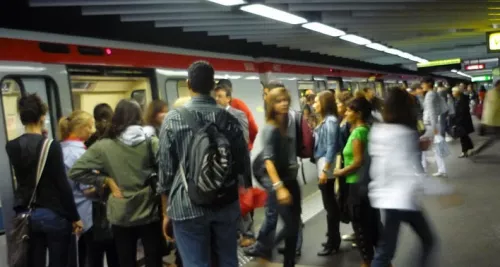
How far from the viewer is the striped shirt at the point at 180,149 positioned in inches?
91.6

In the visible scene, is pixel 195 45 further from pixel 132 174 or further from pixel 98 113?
pixel 132 174

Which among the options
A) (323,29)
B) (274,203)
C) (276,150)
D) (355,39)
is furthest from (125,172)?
(355,39)

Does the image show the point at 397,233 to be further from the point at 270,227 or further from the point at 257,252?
the point at 257,252

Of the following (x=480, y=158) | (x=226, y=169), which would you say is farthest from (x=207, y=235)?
(x=480, y=158)

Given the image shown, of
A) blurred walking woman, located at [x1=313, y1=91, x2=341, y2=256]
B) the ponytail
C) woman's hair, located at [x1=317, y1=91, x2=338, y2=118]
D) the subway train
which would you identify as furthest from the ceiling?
blurred walking woman, located at [x1=313, y1=91, x2=341, y2=256]

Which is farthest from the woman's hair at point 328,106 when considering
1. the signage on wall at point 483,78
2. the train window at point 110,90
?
the signage on wall at point 483,78

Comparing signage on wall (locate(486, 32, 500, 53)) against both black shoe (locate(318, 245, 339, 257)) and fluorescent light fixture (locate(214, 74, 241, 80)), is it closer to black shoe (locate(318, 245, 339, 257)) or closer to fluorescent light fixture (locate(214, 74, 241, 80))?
fluorescent light fixture (locate(214, 74, 241, 80))

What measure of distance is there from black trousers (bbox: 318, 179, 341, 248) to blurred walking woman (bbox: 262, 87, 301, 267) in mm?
948

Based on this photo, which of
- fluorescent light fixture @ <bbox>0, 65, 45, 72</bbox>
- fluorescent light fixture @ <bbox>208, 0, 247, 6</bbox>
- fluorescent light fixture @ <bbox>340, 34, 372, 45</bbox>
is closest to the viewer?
fluorescent light fixture @ <bbox>0, 65, 45, 72</bbox>

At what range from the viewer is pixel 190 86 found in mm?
2461

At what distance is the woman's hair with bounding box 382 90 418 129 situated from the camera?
9.80 feet

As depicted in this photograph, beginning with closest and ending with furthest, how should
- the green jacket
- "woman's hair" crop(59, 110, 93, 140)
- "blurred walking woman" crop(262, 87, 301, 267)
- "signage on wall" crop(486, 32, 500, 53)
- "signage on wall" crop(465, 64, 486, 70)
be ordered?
the green jacket, "blurred walking woman" crop(262, 87, 301, 267), "woman's hair" crop(59, 110, 93, 140), "signage on wall" crop(486, 32, 500, 53), "signage on wall" crop(465, 64, 486, 70)

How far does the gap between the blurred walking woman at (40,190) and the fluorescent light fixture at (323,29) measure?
Result: 5.19m

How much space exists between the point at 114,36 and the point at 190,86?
3.23 meters
